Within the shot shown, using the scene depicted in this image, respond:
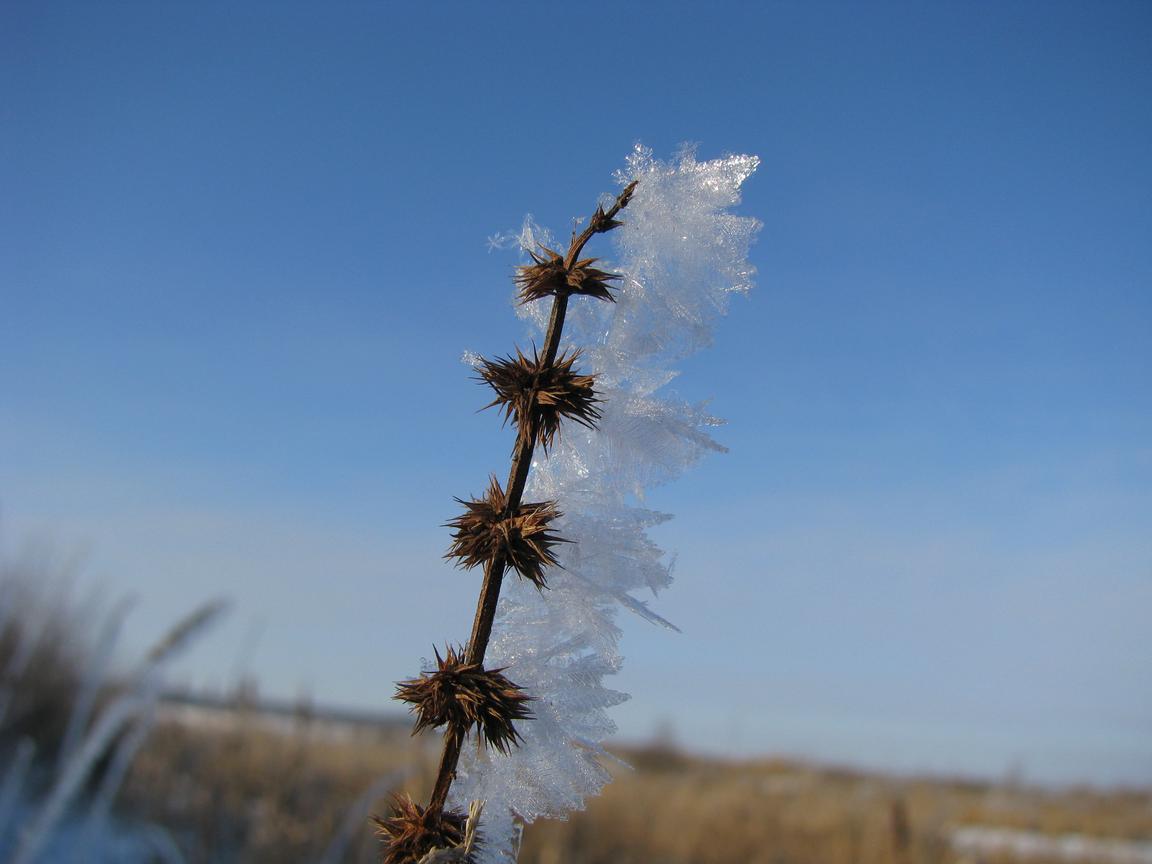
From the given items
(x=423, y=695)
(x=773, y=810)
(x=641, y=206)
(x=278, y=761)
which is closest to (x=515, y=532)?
(x=423, y=695)

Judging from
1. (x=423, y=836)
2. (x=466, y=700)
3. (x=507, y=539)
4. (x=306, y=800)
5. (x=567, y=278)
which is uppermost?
(x=567, y=278)

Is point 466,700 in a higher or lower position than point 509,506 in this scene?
lower

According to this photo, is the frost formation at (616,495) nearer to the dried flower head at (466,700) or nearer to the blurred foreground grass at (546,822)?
the dried flower head at (466,700)

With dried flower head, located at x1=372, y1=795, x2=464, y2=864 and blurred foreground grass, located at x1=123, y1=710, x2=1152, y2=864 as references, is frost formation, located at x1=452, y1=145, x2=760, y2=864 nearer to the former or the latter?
dried flower head, located at x1=372, y1=795, x2=464, y2=864

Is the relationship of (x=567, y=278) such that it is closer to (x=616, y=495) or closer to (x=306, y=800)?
Result: (x=616, y=495)

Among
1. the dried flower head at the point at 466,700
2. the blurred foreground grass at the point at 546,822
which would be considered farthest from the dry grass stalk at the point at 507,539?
the blurred foreground grass at the point at 546,822

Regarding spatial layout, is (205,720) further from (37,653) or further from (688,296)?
(688,296)

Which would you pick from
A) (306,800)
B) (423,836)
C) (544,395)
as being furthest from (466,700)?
(306,800)
